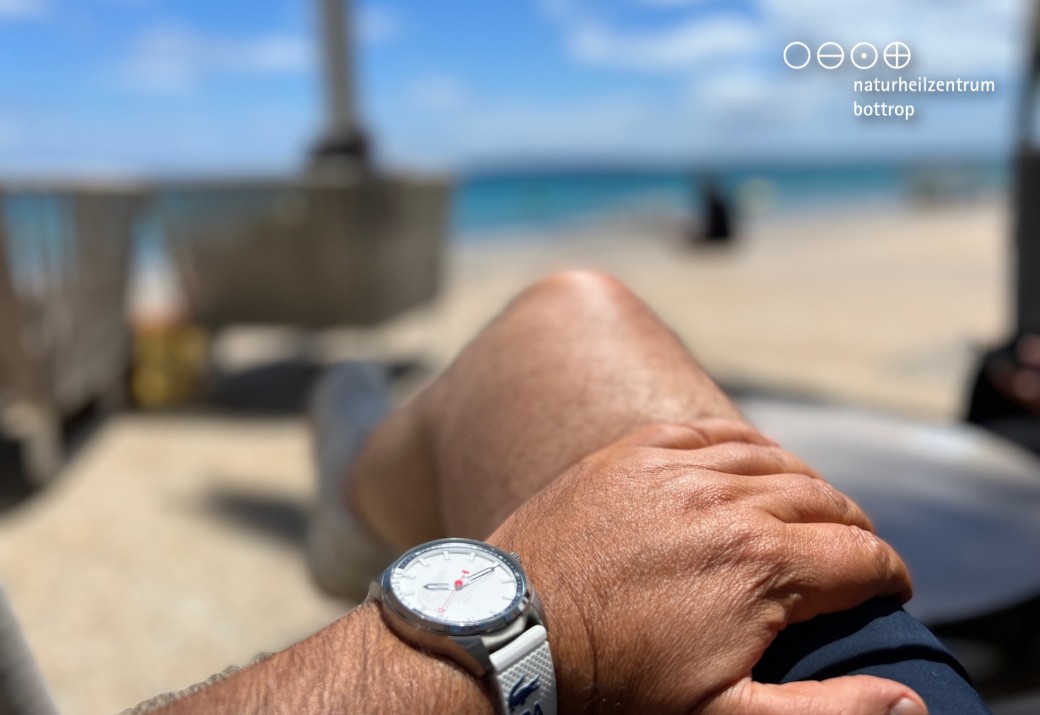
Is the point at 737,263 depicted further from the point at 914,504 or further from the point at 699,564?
the point at 699,564

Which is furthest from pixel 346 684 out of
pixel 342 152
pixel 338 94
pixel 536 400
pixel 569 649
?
pixel 338 94

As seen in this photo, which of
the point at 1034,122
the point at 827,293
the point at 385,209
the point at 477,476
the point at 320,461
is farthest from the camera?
the point at 827,293

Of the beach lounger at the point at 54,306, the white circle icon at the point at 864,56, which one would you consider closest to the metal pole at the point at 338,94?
the beach lounger at the point at 54,306

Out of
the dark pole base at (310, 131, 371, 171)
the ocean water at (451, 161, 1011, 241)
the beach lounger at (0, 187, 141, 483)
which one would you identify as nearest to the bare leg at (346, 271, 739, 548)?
the beach lounger at (0, 187, 141, 483)

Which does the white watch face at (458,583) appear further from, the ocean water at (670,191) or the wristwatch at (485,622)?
the ocean water at (670,191)

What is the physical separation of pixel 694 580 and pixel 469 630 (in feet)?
0.65

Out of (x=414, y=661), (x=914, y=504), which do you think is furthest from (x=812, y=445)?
(x=414, y=661)

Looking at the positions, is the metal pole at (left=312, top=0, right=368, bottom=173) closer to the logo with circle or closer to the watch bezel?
the logo with circle

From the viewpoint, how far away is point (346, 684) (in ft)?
2.32

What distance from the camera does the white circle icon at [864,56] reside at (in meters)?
2.37

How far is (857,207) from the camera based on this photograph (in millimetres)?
24844

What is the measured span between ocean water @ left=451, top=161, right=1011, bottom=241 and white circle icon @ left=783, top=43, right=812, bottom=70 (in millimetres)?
3295

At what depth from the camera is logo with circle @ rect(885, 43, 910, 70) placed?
2361 millimetres

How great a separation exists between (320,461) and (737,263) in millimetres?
8755
